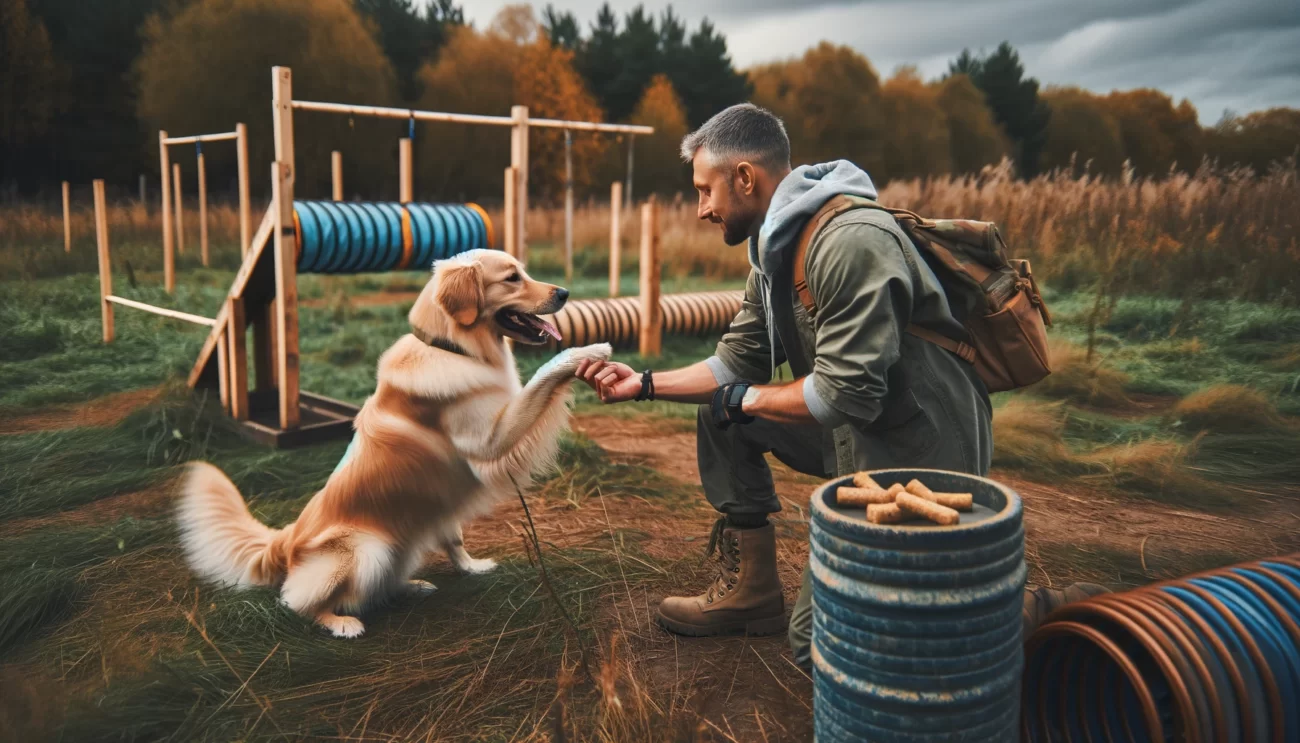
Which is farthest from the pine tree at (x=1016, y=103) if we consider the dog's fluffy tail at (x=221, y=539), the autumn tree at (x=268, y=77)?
the dog's fluffy tail at (x=221, y=539)

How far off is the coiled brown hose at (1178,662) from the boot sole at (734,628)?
1.05m

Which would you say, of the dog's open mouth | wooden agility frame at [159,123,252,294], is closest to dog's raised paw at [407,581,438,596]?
the dog's open mouth

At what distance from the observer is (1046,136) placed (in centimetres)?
4047

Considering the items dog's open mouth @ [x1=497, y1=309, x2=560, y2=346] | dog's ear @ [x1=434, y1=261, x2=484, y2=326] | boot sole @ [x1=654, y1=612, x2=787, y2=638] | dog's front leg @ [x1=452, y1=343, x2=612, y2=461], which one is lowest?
boot sole @ [x1=654, y1=612, x2=787, y2=638]

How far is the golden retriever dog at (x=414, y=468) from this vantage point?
324 cm

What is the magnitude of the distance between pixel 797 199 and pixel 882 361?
634 millimetres

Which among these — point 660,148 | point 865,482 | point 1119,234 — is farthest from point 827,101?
point 865,482

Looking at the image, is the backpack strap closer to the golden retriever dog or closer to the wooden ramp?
the golden retriever dog

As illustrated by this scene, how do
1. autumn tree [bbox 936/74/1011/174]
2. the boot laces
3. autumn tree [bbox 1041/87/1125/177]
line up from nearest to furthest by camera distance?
the boot laces < autumn tree [bbox 1041/87/1125/177] < autumn tree [bbox 936/74/1011/174]

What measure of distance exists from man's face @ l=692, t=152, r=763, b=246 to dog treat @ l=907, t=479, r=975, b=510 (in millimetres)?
1201

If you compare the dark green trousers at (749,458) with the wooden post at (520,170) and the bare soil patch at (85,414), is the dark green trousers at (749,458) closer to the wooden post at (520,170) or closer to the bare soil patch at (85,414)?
the wooden post at (520,170)

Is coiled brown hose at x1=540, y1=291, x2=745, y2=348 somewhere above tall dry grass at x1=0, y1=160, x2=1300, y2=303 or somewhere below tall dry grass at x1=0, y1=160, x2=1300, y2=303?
below

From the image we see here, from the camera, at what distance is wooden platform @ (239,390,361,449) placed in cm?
578

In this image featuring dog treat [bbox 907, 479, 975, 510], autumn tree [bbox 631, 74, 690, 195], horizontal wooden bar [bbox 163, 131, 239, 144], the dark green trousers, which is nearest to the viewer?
dog treat [bbox 907, 479, 975, 510]
